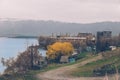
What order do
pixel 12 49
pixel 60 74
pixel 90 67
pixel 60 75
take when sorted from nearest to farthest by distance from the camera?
pixel 60 75
pixel 60 74
pixel 90 67
pixel 12 49

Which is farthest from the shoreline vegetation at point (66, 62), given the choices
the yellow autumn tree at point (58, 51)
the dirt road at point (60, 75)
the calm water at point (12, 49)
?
the calm water at point (12, 49)

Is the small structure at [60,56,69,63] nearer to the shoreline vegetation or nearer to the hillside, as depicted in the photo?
the shoreline vegetation

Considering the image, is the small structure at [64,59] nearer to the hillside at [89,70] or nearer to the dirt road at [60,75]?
the hillside at [89,70]

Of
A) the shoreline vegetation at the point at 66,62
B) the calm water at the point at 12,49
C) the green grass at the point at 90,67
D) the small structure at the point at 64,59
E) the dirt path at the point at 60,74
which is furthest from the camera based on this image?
the calm water at the point at 12,49

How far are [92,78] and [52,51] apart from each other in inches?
605

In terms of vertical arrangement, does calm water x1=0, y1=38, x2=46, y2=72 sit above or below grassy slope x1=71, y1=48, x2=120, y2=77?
below

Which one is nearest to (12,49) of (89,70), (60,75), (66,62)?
(66,62)

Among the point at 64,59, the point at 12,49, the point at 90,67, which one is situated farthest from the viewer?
the point at 12,49

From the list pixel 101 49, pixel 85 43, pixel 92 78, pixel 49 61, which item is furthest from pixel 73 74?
pixel 85 43

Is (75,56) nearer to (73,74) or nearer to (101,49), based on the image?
(101,49)

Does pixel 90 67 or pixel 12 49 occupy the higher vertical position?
pixel 90 67

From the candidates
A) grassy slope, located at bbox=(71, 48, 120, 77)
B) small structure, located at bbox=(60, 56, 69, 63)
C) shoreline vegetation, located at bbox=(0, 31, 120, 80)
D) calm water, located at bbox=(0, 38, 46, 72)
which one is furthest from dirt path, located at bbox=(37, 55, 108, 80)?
calm water, located at bbox=(0, 38, 46, 72)

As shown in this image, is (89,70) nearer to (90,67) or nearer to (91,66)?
(90,67)

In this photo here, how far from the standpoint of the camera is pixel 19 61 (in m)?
43.2
